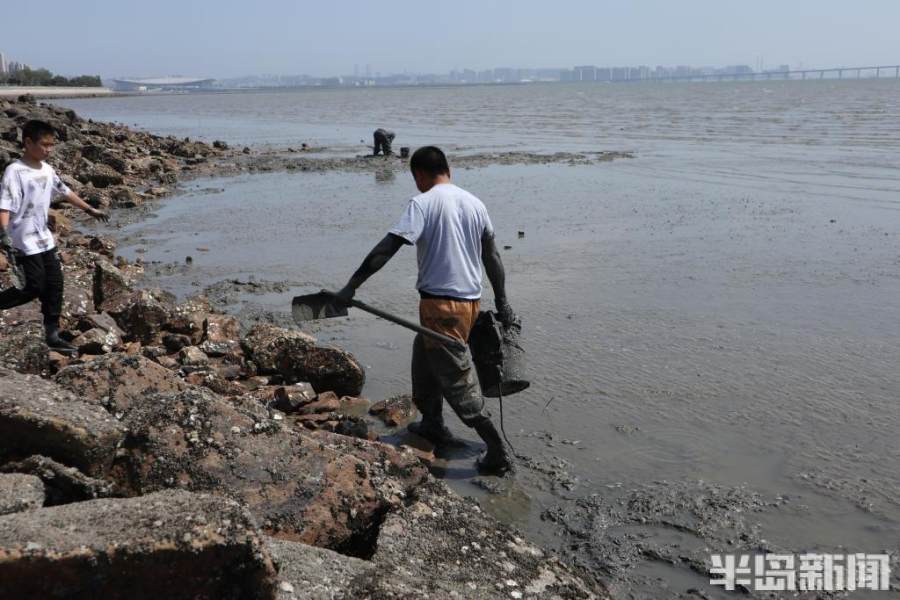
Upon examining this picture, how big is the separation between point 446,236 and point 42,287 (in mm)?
3352

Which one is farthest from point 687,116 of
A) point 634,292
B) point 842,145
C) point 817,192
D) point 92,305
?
point 92,305

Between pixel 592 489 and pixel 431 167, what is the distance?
2.05m

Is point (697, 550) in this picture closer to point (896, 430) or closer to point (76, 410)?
point (896, 430)

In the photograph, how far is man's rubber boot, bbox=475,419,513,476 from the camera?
16.1 feet

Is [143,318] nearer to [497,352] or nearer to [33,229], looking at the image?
[33,229]

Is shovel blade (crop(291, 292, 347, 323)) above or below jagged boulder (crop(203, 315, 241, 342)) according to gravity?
above

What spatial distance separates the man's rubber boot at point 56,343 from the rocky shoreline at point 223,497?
0.45 feet

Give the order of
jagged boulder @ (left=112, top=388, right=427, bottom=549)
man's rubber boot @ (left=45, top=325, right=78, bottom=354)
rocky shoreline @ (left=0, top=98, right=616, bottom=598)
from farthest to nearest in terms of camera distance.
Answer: man's rubber boot @ (left=45, top=325, right=78, bottom=354), jagged boulder @ (left=112, top=388, right=427, bottom=549), rocky shoreline @ (left=0, top=98, right=616, bottom=598)

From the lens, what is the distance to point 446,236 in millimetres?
4711

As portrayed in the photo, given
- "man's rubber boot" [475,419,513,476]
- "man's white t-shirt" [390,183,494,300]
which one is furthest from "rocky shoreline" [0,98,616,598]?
"man's white t-shirt" [390,183,494,300]

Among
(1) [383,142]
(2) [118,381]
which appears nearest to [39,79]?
(1) [383,142]

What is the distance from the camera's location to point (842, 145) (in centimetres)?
2373

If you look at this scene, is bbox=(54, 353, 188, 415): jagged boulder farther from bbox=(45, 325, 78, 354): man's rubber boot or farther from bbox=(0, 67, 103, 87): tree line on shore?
bbox=(0, 67, 103, 87): tree line on shore

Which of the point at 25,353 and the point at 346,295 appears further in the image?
the point at 25,353
